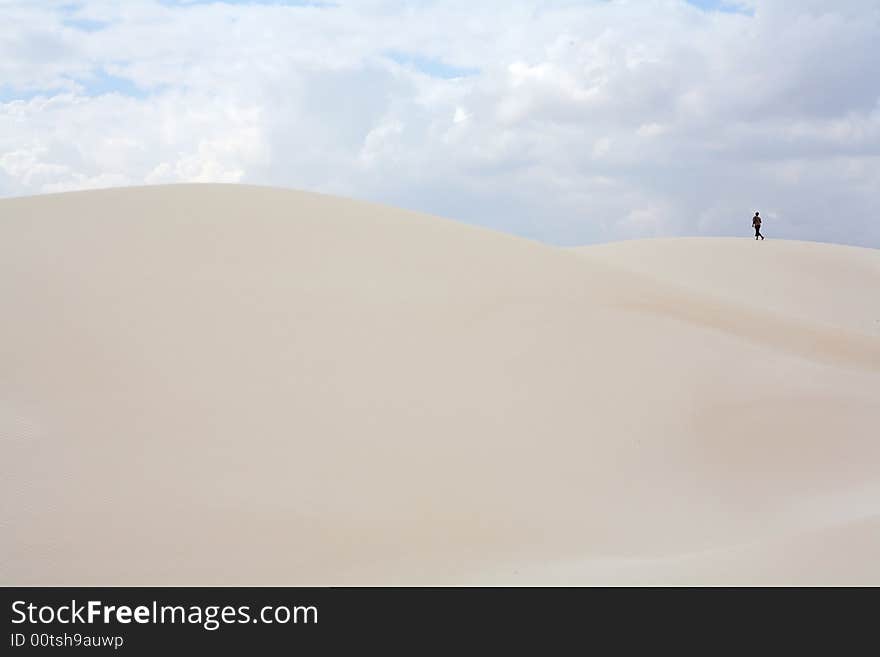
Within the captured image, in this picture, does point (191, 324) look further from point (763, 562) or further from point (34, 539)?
point (763, 562)

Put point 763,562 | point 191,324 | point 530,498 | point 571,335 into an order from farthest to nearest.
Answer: point 571,335 < point 191,324 < point 530,498 < point 763,562

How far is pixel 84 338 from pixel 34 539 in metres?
2.96

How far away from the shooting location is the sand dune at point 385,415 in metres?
6.28

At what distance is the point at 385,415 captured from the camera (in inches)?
321

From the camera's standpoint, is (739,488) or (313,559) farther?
(739,488)

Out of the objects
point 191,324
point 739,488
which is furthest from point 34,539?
point 739,488

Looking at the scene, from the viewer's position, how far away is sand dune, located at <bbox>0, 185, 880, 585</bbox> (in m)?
6.28

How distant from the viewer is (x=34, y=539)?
19.8 ft
